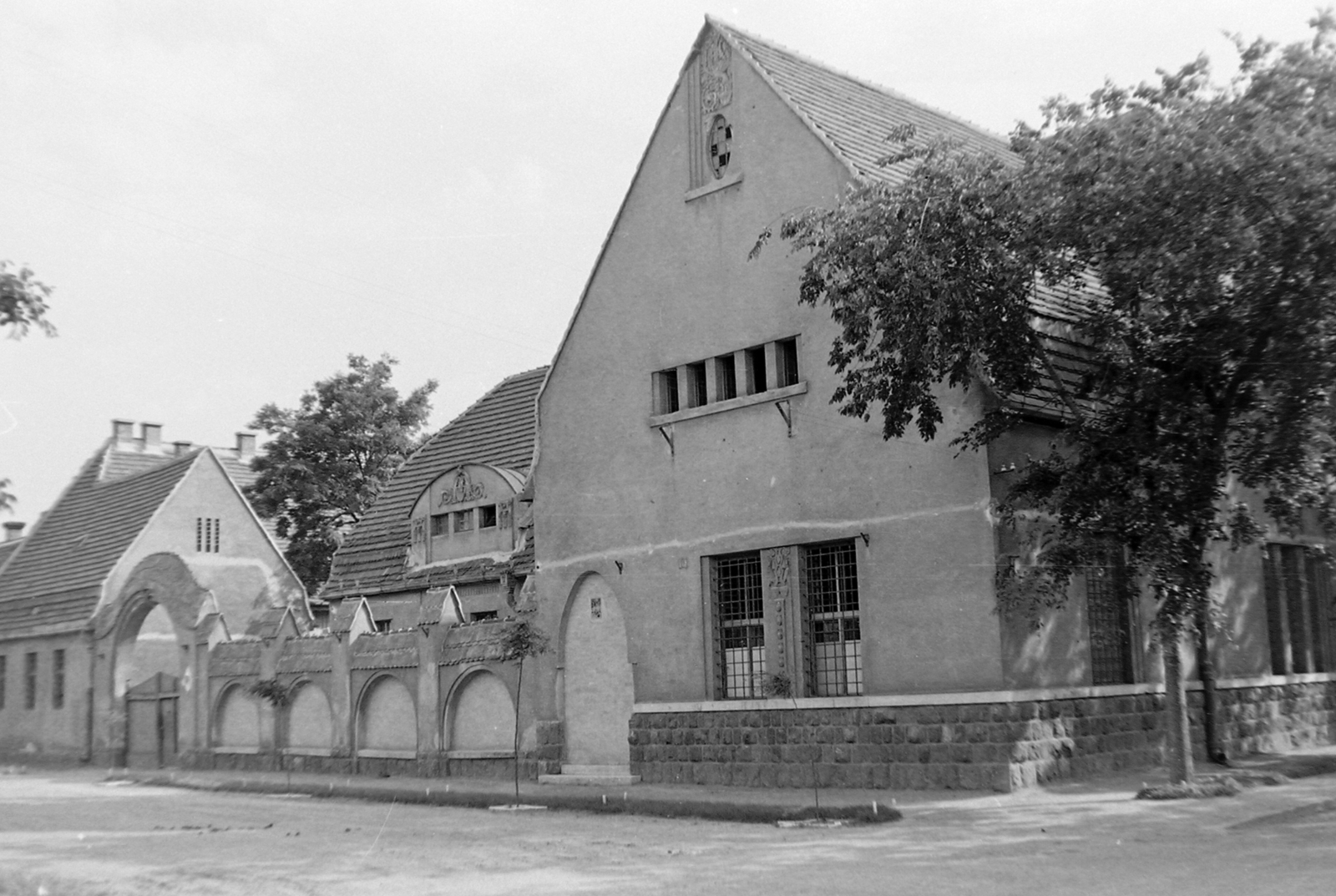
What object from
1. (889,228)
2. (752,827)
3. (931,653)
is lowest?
(752,827)

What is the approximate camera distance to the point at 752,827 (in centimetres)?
1750

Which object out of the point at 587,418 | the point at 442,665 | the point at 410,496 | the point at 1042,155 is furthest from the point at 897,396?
the point at 410,496

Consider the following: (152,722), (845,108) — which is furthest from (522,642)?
(152,722)

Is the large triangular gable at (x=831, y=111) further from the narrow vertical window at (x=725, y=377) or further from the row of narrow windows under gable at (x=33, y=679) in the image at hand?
the row of narrow windows under gable at (x=33, y=679)

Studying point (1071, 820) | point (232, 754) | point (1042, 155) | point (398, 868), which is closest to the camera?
point (398, 868)

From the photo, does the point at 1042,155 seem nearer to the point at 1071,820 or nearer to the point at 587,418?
the point at 1071,820

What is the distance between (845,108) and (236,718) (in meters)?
21.9

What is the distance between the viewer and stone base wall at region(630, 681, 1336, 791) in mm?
19438

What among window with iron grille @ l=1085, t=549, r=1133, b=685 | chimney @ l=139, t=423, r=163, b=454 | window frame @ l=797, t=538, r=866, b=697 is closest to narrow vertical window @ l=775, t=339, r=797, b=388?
window frame @ l=797, t=538, r=866, b=697

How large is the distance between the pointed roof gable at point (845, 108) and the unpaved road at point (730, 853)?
9976 millimetres

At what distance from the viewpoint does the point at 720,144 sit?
24.4 metres

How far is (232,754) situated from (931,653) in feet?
71.2

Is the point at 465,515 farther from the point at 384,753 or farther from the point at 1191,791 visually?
the point at 1191,791

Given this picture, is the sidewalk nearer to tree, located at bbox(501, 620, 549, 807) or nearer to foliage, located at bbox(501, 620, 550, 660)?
tree, located at bbox(501, 620, 549, 807)
